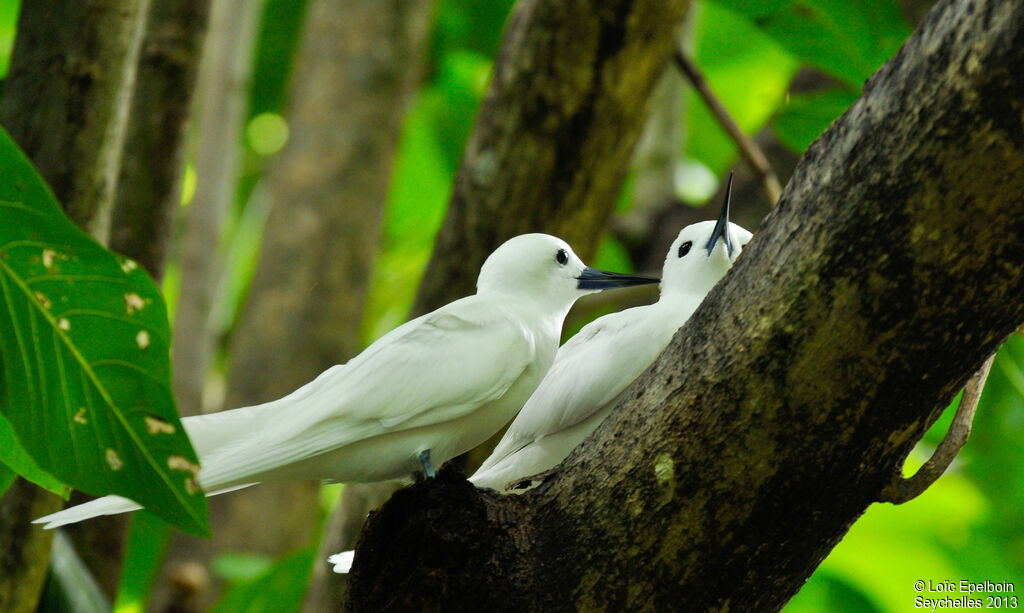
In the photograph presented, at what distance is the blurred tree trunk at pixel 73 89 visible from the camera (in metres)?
2.33

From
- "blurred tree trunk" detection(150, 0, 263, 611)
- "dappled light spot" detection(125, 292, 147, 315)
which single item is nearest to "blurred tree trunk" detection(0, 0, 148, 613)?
"dappled light spot" detection(125, 292, 147, 315)

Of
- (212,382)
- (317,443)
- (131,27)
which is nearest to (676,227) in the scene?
(131,27)

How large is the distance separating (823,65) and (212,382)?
568cm

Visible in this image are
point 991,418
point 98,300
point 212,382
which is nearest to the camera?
point 98,300

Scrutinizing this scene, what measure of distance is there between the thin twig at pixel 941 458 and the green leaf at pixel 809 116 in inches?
63.3

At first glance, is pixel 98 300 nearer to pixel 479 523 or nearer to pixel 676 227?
pixel 479 523

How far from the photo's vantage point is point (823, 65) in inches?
126

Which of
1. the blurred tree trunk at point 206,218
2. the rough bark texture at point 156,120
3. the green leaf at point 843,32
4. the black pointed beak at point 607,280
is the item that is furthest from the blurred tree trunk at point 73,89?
the blurred tree trunk at point 206,218

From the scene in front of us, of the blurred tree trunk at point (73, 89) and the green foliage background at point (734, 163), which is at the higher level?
the green foliage background at point (734, 163)

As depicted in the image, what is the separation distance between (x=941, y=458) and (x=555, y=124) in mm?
1974

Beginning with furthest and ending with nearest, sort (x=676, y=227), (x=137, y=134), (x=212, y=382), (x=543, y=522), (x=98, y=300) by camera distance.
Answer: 1. (x=212, y=382)
2. (x=676, y=227)
3. (x=137, y=134)
4. (x=543, y=522)
5. (x=98, y=300)

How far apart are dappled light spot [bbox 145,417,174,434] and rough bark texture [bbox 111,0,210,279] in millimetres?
1796

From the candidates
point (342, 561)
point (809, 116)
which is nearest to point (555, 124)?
point (809, 116)

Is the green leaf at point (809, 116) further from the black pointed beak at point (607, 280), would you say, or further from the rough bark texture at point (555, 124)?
the black pointed beak at point (607, 280)
